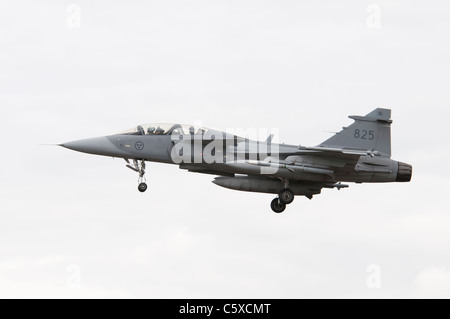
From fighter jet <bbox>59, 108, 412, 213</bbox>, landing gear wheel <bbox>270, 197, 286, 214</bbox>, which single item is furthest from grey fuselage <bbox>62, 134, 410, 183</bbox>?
landing gear wheel <bbox>270, 197, 286, 214</bbox>

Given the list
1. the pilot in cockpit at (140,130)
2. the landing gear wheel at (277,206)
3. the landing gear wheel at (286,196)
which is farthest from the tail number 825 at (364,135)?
the pilot in cockpit at (140,130)

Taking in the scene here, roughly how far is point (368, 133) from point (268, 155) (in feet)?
10.6

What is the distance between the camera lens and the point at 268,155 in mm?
42875

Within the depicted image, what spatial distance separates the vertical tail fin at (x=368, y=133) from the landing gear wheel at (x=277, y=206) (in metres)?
2.36

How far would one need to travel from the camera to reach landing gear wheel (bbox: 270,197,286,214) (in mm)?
43750

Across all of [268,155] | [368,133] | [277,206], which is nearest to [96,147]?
[268,155]

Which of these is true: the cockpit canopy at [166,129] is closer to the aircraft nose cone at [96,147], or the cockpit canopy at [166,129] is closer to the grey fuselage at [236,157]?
the grey fuselage at [236,157]

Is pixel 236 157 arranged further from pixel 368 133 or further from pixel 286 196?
pixel 368 133

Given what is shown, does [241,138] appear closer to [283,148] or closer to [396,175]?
[283,148]

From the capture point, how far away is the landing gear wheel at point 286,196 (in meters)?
43.2

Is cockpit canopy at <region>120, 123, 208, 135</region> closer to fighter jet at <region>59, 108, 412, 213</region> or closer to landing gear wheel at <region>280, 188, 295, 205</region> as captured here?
fighter jet at <region>59, 108, 412, 213</region>

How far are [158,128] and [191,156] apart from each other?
1.34 metres

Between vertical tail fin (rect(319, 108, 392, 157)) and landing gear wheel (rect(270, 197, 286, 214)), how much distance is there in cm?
236

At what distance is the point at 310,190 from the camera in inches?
1734
